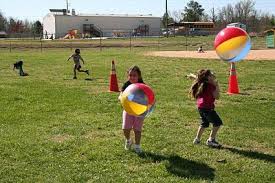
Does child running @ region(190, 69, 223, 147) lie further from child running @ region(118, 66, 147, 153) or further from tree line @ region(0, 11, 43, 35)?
tree line @ region(0, 11, 43, 35)

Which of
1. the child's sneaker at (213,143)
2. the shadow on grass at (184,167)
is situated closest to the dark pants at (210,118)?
the child's sneaker at (213,143)

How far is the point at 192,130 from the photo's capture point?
834 cm

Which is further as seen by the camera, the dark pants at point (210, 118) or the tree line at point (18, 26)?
the tree line at point (18, 26)

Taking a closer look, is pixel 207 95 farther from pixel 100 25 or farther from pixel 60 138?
pixel 100 25

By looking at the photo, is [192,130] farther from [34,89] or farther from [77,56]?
[77,56]

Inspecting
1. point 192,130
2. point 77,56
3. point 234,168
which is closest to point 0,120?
point 192,130

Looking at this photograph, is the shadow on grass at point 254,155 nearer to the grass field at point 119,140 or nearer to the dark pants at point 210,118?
→ the grass field at point 119,140

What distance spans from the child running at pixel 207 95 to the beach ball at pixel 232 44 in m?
2.23

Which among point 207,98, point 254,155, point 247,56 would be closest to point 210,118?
point 207,98

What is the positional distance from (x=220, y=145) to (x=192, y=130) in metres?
→ 1.20


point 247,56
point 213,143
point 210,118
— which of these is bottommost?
point 213,143

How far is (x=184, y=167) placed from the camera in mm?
6133

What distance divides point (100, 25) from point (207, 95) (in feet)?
314

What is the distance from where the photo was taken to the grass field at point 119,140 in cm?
589
